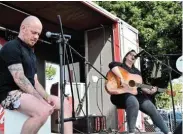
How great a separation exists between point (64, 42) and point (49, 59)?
480cm

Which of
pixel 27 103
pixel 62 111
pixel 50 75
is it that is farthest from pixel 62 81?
pixel 50 75

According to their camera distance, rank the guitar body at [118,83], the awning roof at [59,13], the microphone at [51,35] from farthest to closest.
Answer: the awning roof at [59,13] → the guitar body at [118,83] → the microphone at [51,35]

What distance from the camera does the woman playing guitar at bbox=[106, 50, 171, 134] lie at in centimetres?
361

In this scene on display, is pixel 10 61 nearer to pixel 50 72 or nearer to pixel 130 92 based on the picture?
pixel 130 92

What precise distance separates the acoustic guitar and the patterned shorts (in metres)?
1.89

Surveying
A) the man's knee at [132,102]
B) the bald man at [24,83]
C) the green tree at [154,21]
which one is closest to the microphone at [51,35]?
the bald man at [24,83]

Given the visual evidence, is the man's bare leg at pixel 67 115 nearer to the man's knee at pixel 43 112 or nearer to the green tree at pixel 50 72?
the man's knee at pixel 43 112

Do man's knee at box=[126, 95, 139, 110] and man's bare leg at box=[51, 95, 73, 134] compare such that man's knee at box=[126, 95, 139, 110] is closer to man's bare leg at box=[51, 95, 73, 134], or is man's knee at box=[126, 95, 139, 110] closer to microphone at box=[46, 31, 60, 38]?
man's bare leg at box=[51, 95, 73, 134]

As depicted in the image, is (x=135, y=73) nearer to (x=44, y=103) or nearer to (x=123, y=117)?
(x=123, y=117)

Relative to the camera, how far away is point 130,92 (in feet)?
12.4

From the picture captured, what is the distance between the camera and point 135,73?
407cm

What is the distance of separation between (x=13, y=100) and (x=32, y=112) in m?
0.16

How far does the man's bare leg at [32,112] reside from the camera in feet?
6.76

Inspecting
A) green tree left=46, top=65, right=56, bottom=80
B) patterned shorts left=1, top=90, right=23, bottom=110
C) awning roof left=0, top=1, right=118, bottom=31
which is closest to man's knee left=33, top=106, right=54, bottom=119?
patterned shorts left=1, top=90, right=23, bottom=110
